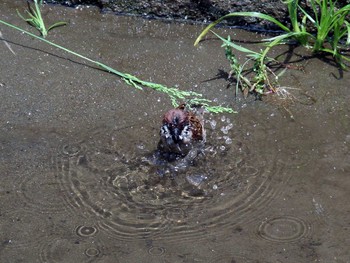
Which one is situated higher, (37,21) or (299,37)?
(299,37)

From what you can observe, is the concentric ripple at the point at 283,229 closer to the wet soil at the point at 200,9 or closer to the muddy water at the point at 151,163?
the muddy water at the point at 151,163

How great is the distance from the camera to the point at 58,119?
4.58 meters

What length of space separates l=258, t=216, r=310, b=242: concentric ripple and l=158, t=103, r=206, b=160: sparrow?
0.71m

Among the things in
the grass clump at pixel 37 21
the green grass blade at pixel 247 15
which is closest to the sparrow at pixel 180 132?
the green grass blade at pixel 247 15

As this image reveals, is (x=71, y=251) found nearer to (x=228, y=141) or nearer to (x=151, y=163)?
(x=151, y=163)

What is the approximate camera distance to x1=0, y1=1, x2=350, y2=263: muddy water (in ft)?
12.1

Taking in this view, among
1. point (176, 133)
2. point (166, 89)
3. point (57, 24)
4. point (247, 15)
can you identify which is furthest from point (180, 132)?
point (57, 24)

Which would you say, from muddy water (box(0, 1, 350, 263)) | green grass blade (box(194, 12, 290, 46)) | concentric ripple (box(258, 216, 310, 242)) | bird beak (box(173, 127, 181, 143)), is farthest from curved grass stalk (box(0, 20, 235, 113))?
concentric ripple (box(258, 216, 310, 242))

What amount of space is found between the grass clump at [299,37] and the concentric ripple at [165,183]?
402 millimetres

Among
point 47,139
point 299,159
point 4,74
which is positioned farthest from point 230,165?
point 4,74

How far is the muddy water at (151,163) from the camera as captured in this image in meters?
3.70

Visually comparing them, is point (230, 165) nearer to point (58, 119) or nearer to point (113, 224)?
point (113, 224)

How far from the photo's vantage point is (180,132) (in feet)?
13.7

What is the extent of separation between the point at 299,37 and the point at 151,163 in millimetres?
1579
